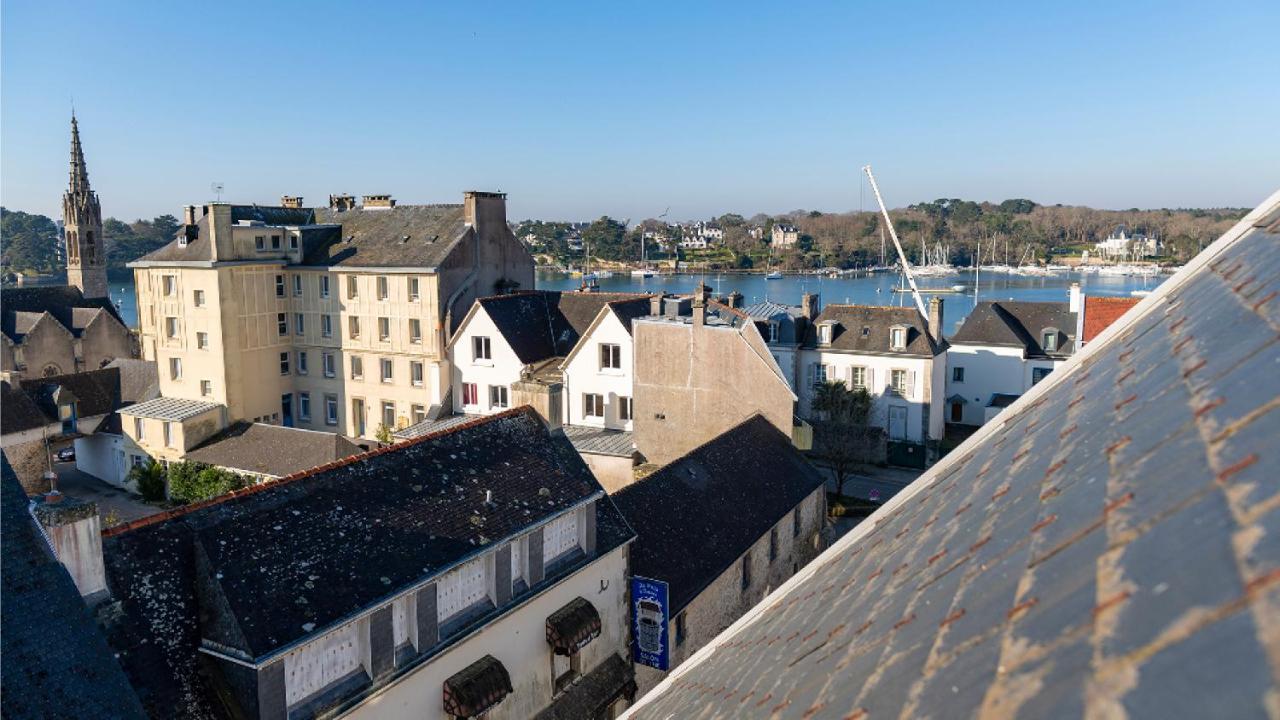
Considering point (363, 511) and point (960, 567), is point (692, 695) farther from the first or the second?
point (363, 511)

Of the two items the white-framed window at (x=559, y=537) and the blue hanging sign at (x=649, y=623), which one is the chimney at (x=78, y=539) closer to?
the white-framed window at (x=559, y=537)

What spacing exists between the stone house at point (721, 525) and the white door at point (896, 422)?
477 inches

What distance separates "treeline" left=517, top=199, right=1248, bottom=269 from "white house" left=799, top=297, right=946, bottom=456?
134 m

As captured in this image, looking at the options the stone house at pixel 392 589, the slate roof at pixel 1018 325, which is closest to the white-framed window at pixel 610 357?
the stone house at pixel 392 589

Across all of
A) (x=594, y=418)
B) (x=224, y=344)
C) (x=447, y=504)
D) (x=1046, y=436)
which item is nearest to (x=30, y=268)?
(x=224, y=344)

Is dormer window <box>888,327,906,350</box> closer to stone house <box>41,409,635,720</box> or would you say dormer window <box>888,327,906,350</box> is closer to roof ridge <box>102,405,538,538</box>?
stone house <box>41,409,635,720</box>

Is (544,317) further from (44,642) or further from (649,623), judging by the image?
(44,642)

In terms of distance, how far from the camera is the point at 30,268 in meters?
139

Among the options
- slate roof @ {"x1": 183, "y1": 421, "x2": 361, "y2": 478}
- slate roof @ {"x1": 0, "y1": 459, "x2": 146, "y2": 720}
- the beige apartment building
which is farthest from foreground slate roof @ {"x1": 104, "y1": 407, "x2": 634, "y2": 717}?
the beige apartment building

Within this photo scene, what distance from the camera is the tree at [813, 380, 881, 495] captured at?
34.2m

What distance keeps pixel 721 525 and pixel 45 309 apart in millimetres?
53240

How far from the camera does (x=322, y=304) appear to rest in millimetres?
39281

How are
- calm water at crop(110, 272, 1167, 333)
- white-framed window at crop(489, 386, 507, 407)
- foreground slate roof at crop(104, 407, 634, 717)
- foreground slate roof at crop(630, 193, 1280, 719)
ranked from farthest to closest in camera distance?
calm water at crop(110, 272, 1167, 333), white-framed window at crop(489, 386, 507, 407), foreground slate roof at crop(104, 407, 634, 717), foreground slate roof at crop(630, 193, 1280, 719)

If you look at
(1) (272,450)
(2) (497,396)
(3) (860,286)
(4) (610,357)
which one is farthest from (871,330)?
(3) (860,286)
